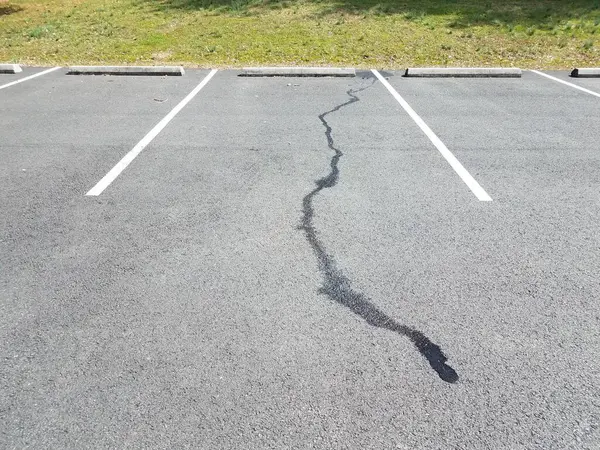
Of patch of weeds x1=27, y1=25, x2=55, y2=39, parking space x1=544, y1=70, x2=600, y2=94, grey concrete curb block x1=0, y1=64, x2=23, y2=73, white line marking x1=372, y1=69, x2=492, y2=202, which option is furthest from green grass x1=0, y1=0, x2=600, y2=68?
white line marking x1=372, y1=69, x2=492, y2=202

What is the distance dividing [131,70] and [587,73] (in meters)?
9.74

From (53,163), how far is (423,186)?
4.15 metres

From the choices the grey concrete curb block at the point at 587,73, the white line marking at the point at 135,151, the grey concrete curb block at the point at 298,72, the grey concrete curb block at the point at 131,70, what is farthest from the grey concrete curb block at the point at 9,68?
the grey concrete curb block at the point at 587,73

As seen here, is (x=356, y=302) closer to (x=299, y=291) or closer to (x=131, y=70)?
(x=299, y=291)

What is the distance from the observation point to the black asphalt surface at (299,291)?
2359mm

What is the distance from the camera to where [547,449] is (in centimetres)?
220

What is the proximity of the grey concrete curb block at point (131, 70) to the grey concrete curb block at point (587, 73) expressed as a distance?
27.6 feet

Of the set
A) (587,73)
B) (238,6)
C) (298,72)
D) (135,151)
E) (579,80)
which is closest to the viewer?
(135,151)

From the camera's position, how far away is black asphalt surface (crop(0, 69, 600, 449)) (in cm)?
236

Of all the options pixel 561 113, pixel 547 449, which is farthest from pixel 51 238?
pixel 561 113

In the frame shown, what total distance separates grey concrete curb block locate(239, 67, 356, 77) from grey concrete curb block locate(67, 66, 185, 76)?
1.45 metres

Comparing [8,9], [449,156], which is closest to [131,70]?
[449,156]

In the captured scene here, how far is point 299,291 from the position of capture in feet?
10.8

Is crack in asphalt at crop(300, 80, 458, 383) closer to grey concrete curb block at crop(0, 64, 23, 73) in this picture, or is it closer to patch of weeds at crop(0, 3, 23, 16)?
grey concrete curb block at crop(0, 64, 23, 73)
